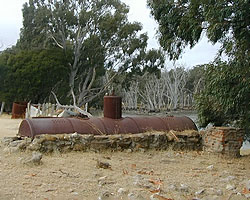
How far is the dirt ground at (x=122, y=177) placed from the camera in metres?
5.13

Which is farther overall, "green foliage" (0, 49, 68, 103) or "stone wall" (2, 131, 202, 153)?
"green foliage" (0, 49, 68, 103)

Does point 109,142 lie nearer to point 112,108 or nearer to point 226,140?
point 112,108

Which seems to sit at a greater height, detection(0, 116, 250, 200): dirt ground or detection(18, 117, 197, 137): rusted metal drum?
detection(18, 117, 197, 137): rusted metal drum

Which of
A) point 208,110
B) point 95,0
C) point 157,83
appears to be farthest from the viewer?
point 157,83

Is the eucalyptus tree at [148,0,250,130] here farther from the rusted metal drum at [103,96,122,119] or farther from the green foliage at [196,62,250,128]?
the rusted metal drum at [103,96,122,119]

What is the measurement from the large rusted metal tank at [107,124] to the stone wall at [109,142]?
0.36m

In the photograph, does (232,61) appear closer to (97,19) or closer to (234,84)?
(234,84)

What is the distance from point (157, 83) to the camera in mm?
56375

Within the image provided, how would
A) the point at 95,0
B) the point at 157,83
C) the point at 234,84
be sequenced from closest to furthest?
the point at 234,84 → the point at 95,0 → the point at 157,83

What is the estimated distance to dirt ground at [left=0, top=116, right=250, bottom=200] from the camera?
16.8 feet

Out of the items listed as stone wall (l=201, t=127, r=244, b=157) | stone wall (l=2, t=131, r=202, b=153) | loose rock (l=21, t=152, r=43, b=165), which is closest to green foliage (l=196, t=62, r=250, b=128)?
stone wall (l=201, t=127, r=244, b=157)

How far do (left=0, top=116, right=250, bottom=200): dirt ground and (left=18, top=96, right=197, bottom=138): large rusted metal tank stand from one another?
0.84 metres

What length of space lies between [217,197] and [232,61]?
3472 mm

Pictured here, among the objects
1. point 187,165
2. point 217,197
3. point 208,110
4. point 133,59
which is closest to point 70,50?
point 133,59
